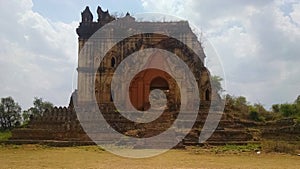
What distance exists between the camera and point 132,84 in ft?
122

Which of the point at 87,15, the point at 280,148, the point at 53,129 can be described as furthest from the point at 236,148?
the point at 87,15

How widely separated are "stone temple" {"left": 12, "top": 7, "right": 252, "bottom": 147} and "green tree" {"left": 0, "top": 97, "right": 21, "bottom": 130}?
40.3 ft

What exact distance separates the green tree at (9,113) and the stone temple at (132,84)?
12294 millimetres

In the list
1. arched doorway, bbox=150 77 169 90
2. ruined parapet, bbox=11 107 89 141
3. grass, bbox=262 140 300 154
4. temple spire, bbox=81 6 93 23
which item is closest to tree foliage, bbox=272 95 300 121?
arched doorway, bbox=150 77 169 90

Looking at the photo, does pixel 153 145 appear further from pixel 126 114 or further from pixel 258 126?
pixel 258 126

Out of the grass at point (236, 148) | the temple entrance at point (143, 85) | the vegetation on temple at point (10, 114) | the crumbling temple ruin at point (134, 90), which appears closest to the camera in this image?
the grass at point (236, 148)

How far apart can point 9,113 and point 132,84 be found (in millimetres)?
19480

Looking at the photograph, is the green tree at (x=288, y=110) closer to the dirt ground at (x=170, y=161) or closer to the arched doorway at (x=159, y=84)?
the arched doorway at (x=159, y=84)

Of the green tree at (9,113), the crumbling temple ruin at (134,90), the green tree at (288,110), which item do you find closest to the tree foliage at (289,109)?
the green tree at (288,110)

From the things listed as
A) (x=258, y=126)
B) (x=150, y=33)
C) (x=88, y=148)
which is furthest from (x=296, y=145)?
(x=150, y=33)

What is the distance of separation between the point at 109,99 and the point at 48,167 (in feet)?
74.4

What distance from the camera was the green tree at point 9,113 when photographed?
4797 cm

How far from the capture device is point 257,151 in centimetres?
2327

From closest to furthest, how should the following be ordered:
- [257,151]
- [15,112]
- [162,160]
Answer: [162,160] < [257,151] < [15,112]
